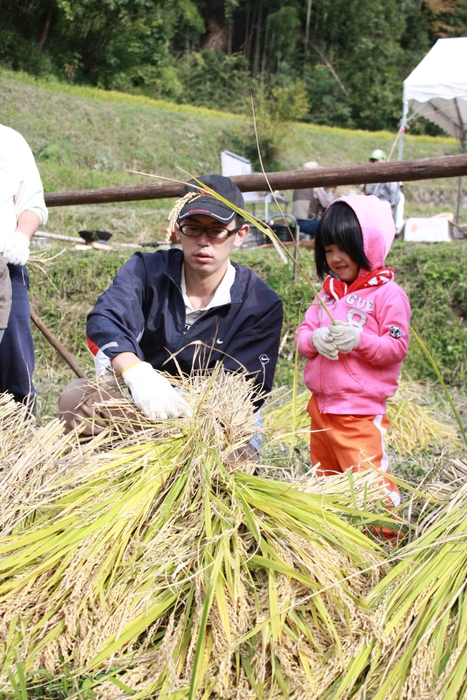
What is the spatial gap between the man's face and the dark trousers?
93 cm

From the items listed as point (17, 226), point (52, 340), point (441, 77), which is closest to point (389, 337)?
point (17, 226)

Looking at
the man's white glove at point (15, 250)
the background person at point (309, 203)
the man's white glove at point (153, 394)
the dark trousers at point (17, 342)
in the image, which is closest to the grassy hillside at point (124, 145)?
the background person at point (309, 203)

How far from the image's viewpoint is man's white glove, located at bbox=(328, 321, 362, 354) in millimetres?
2242

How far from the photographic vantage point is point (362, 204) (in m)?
2.36

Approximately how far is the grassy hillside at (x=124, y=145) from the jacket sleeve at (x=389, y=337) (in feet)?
24.2

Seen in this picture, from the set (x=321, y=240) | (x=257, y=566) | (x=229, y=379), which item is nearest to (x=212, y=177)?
(x=321, y=240)

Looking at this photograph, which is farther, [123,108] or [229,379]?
[123,108]

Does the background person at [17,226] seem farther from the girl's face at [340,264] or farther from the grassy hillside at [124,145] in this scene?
the grassy hillside at [124,145]

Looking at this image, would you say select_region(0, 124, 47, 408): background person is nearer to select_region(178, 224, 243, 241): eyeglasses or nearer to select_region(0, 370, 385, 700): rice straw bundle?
select_region(178, 224, 243, 241): eyeglasses

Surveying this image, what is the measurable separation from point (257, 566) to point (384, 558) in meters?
0.32

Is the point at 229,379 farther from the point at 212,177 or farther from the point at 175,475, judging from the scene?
the point at 212,177

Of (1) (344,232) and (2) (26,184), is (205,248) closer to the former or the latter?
(1) (344,232)

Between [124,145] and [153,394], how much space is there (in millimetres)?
16566

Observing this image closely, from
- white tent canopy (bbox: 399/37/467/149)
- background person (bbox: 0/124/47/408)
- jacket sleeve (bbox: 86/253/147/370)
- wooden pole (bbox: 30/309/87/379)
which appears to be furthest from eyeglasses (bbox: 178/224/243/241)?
white tent canopy (bbox: 399/37/467/149)
